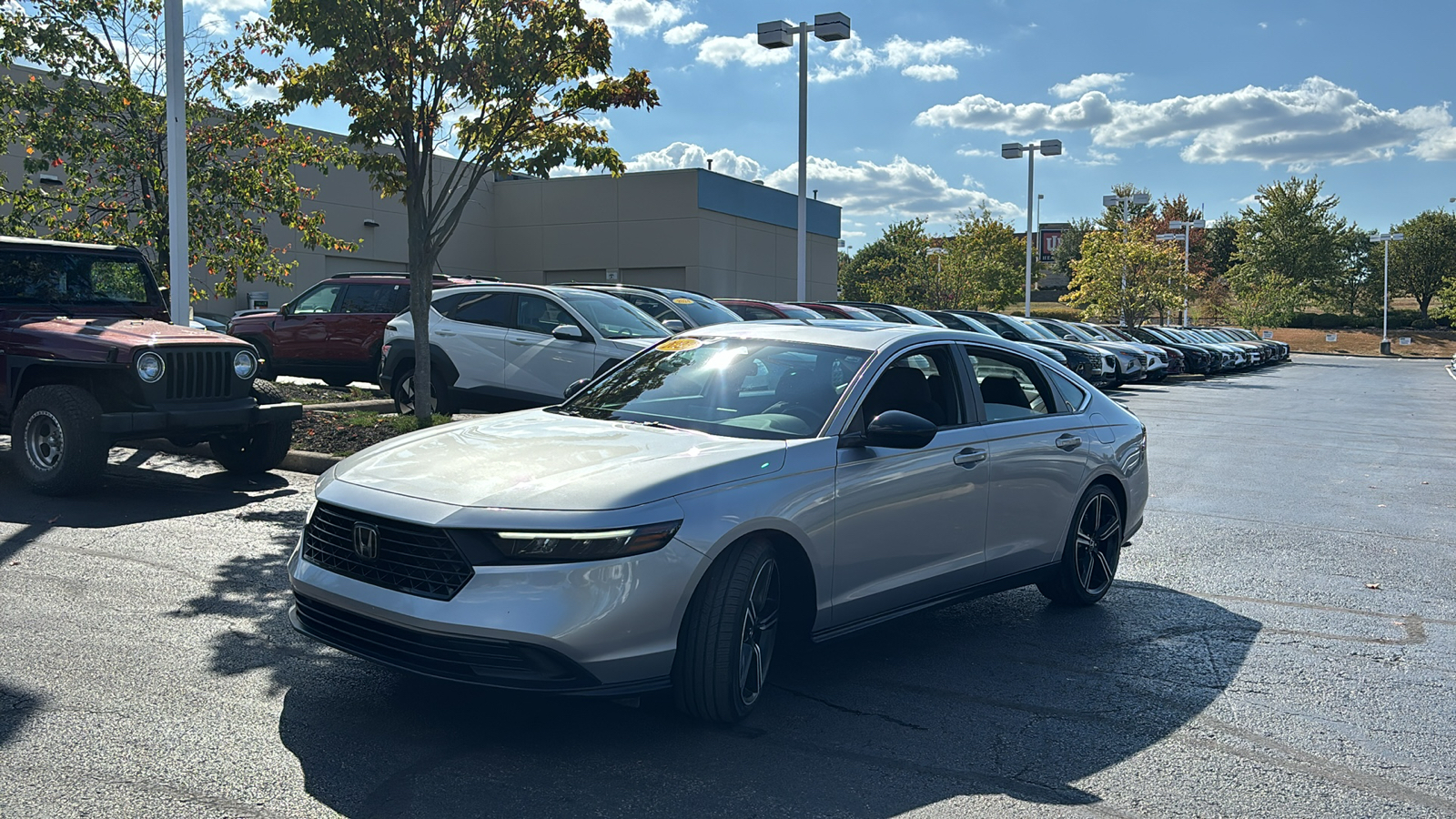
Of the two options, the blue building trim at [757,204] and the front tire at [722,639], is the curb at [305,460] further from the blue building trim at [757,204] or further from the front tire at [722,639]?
the blue building trim at [757,204]

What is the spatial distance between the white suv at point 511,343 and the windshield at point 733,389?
6.84 metres

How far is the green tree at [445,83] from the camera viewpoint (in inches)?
439

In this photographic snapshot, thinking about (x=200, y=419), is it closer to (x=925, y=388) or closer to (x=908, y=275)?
(x=925, y=388)

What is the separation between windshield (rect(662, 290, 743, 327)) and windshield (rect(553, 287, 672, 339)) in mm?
2579

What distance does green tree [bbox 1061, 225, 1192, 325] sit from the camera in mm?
50438

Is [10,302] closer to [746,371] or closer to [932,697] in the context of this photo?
[746,371]

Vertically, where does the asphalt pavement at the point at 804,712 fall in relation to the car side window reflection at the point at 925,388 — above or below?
below

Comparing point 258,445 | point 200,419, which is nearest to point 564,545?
point 200,419

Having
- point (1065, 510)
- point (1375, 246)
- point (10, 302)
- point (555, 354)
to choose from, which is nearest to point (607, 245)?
point (555, 354)

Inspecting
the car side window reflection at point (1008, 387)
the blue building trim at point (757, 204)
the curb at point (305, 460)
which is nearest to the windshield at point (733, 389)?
the car side window reflection at point (1008, 387)

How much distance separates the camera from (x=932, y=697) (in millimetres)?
4840

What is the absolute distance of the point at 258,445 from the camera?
9836 millimetres

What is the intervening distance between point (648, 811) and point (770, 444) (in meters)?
1.52

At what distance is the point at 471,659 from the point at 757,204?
39.2 m
